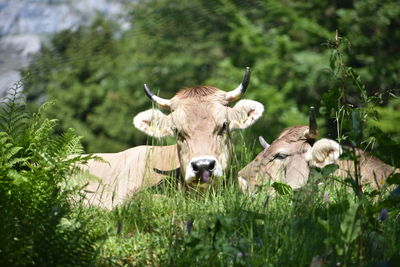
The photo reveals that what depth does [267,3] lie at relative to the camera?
18906 millimetres

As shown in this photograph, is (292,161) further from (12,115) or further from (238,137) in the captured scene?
(12,115)

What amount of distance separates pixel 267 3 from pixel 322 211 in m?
14.7

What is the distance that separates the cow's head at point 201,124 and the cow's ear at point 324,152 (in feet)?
2.43

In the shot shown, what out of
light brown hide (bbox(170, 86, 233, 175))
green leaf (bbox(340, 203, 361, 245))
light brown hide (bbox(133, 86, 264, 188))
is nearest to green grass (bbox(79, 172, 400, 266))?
green leaf (bbox(340, 203, 361, 245))

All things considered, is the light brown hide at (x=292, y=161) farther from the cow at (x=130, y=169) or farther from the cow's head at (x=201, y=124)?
the cow at (x=130, y=169)

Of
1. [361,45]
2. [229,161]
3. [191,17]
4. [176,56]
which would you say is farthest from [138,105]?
[229,161]

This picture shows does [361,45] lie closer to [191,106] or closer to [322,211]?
[191,106]

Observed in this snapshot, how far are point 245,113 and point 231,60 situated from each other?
35.7ft

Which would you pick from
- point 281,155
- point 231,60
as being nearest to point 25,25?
point 281,155

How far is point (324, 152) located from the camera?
8031mm

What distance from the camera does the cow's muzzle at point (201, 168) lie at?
273 inches

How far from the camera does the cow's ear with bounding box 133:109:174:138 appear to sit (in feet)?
26.4

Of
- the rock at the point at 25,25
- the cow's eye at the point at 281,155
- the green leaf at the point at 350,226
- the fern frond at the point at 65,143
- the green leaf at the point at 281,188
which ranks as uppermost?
the rock at the point at 25,25

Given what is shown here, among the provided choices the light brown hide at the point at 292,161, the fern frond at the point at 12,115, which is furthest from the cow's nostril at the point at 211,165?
the fern frond at the point at 12,115
